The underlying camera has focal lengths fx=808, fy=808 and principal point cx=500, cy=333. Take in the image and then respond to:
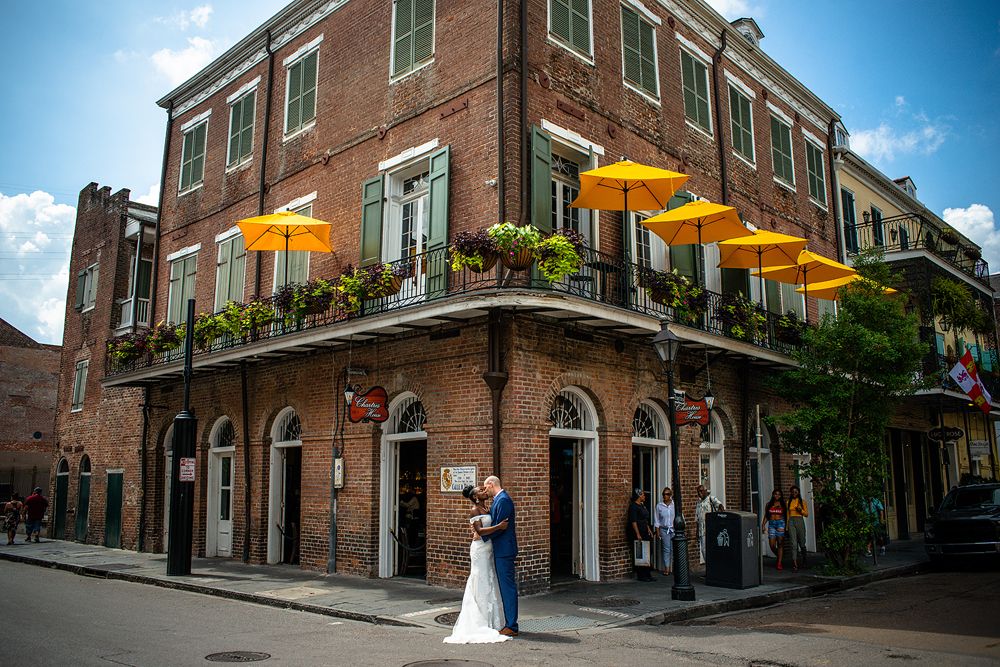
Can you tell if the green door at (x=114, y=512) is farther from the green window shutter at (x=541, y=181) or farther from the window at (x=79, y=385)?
the green window shutter at (x=541, y=181)

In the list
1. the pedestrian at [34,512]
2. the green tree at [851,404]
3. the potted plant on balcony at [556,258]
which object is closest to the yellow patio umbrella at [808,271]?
the green tree at [851,404]

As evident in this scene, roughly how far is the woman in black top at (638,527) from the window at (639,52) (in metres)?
7.69

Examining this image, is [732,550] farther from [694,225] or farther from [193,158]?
[193,158]

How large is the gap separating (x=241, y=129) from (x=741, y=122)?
11435mm

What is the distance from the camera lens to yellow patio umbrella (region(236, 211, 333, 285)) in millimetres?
13820

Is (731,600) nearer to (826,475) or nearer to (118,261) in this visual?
(826,475)

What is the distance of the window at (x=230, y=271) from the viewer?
1753 cm

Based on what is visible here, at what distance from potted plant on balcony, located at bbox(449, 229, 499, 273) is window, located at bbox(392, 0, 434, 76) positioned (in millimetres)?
4426

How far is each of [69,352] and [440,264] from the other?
16.4 meters

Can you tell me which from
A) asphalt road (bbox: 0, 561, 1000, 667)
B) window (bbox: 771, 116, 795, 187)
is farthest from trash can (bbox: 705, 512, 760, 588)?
window (bbox: 771, 116, 795, 187)

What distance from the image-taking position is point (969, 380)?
20.2 m

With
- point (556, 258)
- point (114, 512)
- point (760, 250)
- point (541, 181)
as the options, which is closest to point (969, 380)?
point (760, 250)

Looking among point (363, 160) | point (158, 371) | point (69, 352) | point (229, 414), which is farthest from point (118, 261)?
point (363, 160)

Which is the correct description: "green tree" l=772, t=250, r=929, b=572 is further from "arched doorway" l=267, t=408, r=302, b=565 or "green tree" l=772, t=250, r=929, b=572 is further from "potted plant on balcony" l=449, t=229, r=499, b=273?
"arched doorway" l=267, t=408, r=302, b=565
